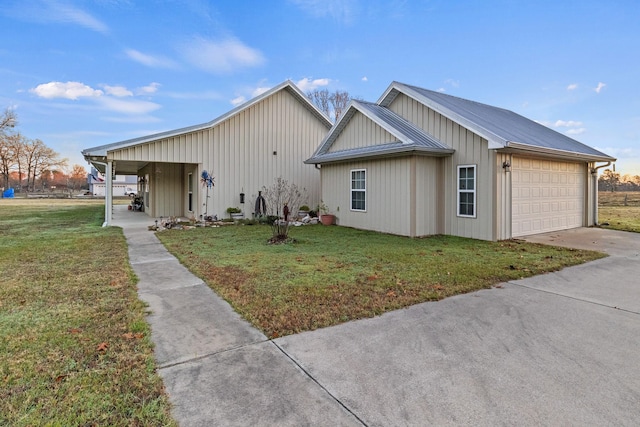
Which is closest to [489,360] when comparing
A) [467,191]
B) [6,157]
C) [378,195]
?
[467,191]

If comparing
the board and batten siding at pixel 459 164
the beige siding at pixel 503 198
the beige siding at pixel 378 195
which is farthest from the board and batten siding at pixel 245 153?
the beige siding at pixel 503 198

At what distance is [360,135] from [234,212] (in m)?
6.16

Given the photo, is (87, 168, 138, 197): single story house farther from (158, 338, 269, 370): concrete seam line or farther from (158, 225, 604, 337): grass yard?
(158, 338, 269, 370): concrete seam line

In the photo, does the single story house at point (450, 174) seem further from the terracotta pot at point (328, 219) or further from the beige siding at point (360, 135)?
the terracotta pot at point (328, 219)

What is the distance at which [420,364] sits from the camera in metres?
2.94

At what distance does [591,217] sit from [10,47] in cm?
2544

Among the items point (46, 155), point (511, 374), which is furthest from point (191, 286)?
point (46, 155)

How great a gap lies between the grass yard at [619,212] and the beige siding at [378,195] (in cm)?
779

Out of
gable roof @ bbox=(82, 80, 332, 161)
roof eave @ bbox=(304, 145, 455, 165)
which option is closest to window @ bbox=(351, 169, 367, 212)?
roof eave @ bbox=(304, 145, 455, 165)

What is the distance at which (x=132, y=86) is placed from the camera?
2084cm

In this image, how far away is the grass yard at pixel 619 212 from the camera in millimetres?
12625

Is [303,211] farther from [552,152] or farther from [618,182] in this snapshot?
[618,182]

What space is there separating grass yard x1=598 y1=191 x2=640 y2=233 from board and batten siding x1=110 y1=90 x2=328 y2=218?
11873mm

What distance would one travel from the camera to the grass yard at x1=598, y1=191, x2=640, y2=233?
12.6m
